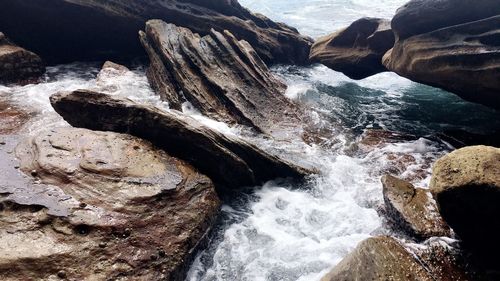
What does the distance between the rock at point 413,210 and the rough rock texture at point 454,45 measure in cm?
625

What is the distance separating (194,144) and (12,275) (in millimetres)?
4401

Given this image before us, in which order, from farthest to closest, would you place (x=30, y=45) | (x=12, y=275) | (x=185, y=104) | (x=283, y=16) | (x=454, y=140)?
1. (x=283, y=16)
2. (x=30, y=45)
3. (x=185, y=104)
4. (x=454, y=140)
5. (x=12, y=275)

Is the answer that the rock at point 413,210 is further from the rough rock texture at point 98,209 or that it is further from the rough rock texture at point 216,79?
the rough rock texture at point 216,79

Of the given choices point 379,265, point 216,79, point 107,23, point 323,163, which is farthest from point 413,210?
point 107,23

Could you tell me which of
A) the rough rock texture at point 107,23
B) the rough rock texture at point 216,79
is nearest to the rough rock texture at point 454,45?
the rough rock texture at point 216,79

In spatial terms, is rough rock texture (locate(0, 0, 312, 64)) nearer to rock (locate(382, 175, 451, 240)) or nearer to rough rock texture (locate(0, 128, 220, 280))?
rough rock texture (locate(0, 128, 220, 280))

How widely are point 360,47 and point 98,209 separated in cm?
1597

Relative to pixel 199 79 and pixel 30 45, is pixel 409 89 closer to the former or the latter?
pixel 199 79

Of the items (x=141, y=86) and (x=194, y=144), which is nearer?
(x=194, y=144)

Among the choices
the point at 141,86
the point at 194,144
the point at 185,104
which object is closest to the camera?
the point at 194,144

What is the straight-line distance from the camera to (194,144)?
8383mm

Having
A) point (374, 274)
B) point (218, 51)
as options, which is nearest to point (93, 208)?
point (374, 274)

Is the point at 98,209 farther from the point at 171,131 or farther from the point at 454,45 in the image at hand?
the point at 454,45

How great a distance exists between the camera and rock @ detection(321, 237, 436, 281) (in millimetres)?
5211
